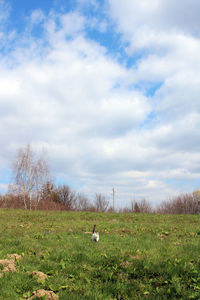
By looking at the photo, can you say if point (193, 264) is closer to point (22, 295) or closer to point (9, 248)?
point (22, 295)

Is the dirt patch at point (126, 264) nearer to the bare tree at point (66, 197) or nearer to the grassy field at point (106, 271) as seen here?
the grassy field at point (106, 271)

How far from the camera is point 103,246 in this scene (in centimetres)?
911

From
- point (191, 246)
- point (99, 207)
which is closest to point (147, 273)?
point (191, 246)

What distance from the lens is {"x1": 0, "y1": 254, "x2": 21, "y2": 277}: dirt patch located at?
699 cm

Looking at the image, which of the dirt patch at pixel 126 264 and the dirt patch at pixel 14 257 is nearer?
the dirt patch at pixel 126 264

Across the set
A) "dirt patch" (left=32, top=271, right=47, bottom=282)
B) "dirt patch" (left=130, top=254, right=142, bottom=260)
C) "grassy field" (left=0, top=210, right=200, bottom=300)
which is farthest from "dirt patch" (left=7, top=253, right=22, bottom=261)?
"dirt patch" (left=130, top=254, right=142, bottom=260)

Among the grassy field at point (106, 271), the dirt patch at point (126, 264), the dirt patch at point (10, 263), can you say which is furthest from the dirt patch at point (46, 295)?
the dirt patch at point (126, 264)

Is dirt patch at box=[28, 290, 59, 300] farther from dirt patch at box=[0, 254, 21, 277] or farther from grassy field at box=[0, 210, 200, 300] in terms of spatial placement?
dirt patch at box=[0, 254, 21, 277]

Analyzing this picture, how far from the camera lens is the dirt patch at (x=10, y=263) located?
699 cm

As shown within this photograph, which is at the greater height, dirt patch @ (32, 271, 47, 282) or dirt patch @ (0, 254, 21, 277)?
dirt patch @ (0, 254, 21, 277)

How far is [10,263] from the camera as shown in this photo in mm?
7398

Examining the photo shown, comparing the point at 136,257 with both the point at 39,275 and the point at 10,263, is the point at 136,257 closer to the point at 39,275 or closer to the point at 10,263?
the point at 39,275

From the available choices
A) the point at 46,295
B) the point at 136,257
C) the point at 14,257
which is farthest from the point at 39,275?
the point at 136,257

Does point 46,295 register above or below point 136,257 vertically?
below
